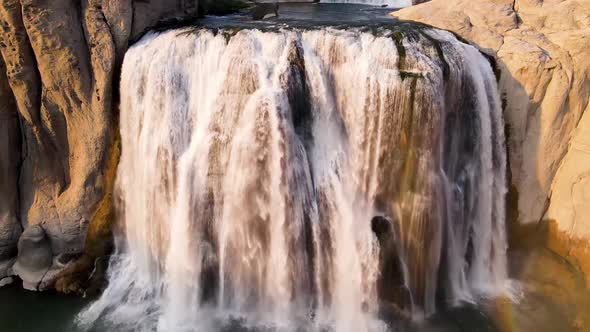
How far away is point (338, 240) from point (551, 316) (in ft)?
14.9

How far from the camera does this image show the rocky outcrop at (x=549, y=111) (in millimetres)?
9297

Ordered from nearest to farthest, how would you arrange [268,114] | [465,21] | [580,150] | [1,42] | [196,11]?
[268,114], [1,42], [580,150], [465,21], [196,11]

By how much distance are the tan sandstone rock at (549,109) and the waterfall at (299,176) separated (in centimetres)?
101

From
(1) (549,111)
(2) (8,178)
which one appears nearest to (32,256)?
(2) (8,178)

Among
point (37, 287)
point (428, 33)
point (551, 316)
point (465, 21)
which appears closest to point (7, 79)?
point (37, 287)

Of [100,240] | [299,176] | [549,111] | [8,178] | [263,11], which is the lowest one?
[100,240]

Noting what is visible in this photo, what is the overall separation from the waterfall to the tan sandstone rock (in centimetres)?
101

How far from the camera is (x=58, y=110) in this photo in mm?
9344

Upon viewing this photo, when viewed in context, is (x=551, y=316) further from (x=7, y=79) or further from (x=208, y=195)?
(x=7, y=79)

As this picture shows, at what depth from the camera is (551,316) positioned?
842 cm

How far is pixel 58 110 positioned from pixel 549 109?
11.1 meters

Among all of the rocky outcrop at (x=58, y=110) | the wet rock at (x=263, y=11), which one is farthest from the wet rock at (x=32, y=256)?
the wet rock at (x=263, y=11)

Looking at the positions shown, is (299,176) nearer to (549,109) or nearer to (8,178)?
(549,109)

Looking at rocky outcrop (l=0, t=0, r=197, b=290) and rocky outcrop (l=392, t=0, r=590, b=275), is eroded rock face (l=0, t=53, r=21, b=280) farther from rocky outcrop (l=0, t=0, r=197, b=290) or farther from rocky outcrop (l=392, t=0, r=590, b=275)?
rocky outcrop (l=392, t=0, r=590, b=275)
